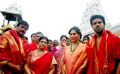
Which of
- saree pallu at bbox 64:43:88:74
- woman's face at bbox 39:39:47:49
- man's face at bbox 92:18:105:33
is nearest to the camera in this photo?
man's face at bbox 92:18:105:33

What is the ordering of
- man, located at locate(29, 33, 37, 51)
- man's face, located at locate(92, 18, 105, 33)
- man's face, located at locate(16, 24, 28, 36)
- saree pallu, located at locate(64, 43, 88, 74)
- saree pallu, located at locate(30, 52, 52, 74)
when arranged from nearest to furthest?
1. man's face, located at locate(92, 18, 105, 33)
2. saree pallu, located at locate(64, 43, 88, 74)
3. man's face, located at locate(16, 24, 28, 36)
4. saree pallu, located at locate(30, 52, 52, 74)
5. man, located at locate(29, 33, 37, 51)

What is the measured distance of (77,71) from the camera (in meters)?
4.93

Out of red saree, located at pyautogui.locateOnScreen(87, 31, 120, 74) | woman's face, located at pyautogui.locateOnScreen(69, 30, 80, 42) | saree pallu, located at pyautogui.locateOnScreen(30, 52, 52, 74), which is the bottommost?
saree pallu, located at pyautogui.locateOnScreen(30, 52, 52, 74)

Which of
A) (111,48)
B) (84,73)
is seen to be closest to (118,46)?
(111,48)

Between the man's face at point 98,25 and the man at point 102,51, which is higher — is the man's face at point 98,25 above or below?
above

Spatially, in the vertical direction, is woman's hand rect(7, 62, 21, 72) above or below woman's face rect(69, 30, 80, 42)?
below

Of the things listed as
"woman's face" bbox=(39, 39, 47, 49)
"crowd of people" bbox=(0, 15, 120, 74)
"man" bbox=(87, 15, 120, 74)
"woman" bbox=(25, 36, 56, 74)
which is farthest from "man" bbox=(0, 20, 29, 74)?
"man" bbox=(87, 15, 120, 74)

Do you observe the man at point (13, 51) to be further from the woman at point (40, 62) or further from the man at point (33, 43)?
the man at point (33, 43)

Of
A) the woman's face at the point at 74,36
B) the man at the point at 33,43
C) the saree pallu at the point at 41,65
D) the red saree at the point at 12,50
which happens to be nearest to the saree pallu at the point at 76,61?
the woman's face at the point at 74,36

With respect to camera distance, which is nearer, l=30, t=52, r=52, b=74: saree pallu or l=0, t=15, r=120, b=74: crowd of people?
l=0, t=15, r=120, b=74: crowd of people

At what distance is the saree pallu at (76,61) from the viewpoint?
193 inches

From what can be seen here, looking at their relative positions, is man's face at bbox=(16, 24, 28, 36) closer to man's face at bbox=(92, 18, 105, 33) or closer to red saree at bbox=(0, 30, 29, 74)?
red saree at bbox=(0, 30, 29, 74)

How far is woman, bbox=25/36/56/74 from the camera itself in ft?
18.2

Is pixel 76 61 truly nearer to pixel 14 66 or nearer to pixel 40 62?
pixel 40 62
